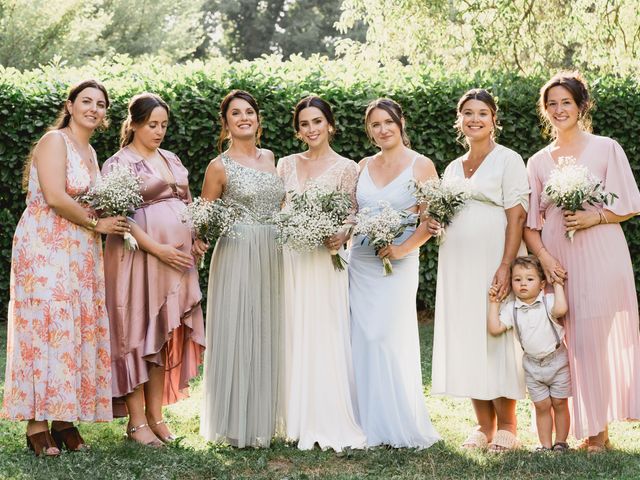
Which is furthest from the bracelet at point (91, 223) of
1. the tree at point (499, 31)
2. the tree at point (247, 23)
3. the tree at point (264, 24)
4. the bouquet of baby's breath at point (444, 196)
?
the tree at point (247, 23)

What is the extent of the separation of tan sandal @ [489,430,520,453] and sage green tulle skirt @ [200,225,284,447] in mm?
1560

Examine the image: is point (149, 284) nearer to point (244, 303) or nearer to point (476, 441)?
point (244, 303)

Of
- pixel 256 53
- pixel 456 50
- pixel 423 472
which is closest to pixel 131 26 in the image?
pixel 256 53

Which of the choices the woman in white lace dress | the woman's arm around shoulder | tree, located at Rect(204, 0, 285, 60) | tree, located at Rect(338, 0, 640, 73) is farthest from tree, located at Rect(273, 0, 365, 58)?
the woman's arm around shoulder

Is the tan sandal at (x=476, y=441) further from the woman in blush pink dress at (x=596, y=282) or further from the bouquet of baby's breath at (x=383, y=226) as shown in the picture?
the bouquet of baby's breath at (x=383, y=226)

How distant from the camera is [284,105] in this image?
1021 centimetres

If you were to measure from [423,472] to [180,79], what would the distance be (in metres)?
6.33

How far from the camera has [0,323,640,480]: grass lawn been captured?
17.5ft

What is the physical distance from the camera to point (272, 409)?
6.18 m

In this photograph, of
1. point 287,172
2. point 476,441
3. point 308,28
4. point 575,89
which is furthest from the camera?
point 308,28

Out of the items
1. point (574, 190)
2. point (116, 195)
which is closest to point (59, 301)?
point (116, 195)

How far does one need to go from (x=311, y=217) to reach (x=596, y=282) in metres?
2.00

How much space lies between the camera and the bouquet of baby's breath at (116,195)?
5.71 meters

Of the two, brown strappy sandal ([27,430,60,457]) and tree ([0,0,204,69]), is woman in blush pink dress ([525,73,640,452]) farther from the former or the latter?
tree ([0,0,204,69])
